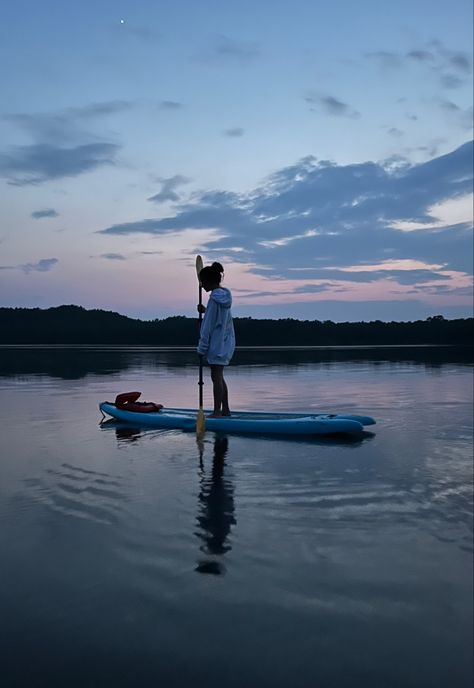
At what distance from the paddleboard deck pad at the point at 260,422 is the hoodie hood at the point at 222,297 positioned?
1.89 m

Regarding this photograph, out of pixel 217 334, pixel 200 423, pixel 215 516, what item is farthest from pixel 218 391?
pixel 215 516

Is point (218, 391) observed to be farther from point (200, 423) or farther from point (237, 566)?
point (237, 566)

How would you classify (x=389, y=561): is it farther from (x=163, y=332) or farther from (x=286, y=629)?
(x=163, y=332)

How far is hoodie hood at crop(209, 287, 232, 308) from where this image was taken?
32.6ft

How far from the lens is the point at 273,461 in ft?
24.1

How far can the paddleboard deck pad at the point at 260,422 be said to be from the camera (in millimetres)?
9133

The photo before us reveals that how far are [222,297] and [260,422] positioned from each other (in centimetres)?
217

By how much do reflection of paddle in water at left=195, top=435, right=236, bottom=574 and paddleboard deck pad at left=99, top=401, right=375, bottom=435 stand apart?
2.30 metres

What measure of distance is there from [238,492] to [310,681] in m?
3.16

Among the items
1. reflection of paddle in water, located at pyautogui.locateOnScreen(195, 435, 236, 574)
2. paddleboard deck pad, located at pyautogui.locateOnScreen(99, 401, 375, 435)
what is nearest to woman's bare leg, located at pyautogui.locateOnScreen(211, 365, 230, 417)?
paddleboard deck pad, located at pyautogui.locateOnScreen(99, 401, 375, 435)

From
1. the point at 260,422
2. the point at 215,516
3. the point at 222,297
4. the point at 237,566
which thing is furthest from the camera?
the point at 222,297

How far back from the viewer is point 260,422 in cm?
942

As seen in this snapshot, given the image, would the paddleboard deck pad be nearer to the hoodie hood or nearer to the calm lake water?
the calm lake water

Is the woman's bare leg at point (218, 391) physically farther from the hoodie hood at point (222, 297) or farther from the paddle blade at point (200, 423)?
the hoodie hood at point (222, 297)
